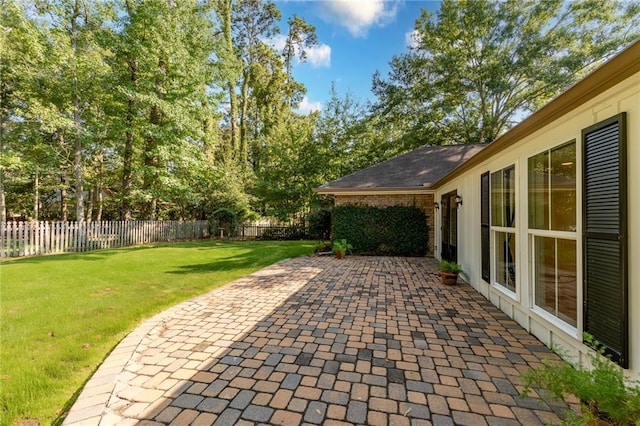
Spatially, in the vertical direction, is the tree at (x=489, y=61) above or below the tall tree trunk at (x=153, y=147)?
above

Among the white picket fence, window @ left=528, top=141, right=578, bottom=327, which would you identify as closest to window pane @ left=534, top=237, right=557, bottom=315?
window @ left=528, top=141, right=578, bottom=327

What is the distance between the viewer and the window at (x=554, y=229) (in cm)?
271

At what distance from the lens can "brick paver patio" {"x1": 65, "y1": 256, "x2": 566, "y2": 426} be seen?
1.97 metres

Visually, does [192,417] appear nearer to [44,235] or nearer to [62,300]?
[62,300]

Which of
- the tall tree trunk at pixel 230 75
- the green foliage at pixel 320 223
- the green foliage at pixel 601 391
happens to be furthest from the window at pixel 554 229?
the tall tree trunk at pixel 230 75

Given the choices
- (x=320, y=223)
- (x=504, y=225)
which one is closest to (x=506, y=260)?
(x=504, y=225)

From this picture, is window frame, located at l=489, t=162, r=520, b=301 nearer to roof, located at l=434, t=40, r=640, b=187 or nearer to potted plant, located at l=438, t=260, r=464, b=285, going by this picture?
roof, located at l=434, t=40, r=640, b=187

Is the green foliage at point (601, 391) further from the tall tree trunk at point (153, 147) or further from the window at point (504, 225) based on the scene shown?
the tall tree trunk at point (153, 147)

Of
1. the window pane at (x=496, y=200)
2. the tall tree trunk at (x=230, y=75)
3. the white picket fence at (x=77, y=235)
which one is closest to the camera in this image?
the window pane at (x=496, y=200)

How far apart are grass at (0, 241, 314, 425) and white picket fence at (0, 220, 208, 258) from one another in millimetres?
1890

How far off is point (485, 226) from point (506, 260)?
0.77 m

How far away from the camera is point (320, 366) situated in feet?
8.51

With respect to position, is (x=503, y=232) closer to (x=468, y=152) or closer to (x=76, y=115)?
(x=468, y=152)

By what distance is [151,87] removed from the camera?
12914mm
